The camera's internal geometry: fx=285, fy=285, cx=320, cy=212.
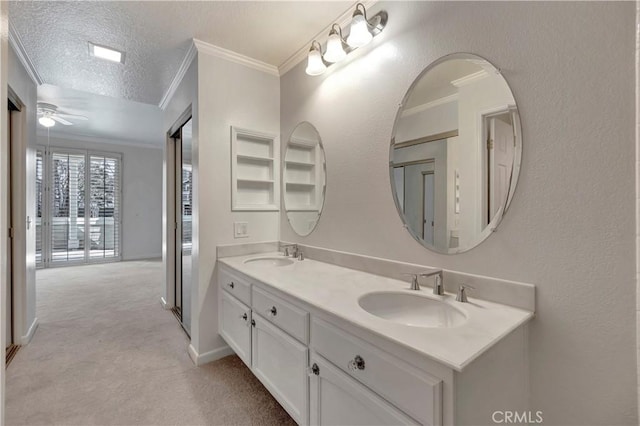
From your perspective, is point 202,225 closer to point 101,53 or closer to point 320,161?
point 320,161

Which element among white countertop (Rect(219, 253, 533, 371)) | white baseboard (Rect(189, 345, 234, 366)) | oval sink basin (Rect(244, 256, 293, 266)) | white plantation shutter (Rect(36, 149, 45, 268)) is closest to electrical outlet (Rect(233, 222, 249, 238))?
oval sink basin (Rect(244, 256, 293, 266))

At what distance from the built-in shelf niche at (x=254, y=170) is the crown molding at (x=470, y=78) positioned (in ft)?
5.17

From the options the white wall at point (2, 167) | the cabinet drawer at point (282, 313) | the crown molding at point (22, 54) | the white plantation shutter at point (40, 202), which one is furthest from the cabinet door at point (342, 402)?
the white plantation shutter at point (40, 202)

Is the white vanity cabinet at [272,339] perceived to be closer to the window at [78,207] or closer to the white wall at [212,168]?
the white wall at [212,168]

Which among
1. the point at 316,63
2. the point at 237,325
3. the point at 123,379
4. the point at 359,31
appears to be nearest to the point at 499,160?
the point at 359,31

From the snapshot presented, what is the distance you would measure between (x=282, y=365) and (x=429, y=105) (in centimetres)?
149

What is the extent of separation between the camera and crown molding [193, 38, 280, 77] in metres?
2.12

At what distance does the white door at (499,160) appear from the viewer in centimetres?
114

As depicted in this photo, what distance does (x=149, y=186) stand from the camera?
6434 millimetres

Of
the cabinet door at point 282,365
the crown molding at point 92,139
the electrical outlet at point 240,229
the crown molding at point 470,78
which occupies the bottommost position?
the cabinet door at point 282,365

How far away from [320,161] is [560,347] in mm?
1624

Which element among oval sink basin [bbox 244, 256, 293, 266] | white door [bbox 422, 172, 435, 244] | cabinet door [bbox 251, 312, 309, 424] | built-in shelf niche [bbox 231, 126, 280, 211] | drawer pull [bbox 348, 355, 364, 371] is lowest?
cabinet door [bbox 251, 312, 309, 424]

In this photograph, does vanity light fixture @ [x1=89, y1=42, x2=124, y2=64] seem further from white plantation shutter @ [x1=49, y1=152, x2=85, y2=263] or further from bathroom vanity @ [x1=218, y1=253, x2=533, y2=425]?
white plantation shutter @ [x1=49, y1=152, x2=85, y2=263]

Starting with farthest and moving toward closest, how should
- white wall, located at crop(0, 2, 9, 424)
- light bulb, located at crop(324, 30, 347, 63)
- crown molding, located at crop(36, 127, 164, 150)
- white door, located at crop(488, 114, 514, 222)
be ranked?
crown molding, located at crop(36, 127, 164, 150), light bulb, located at crop(324, 30, 347, 63), white door, located at crop(488, 114, 514, 222), white wall, located at crop(0, 2, 9, 424)
